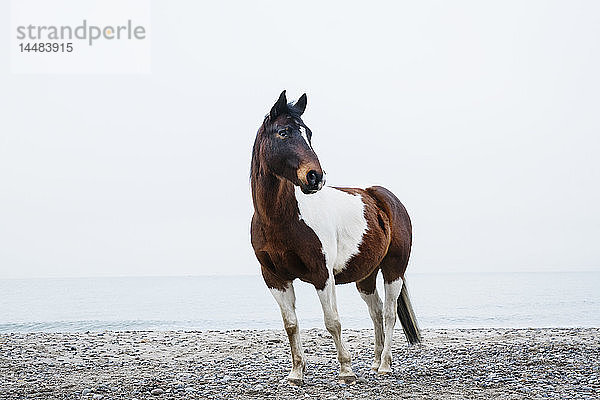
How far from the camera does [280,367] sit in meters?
6.77

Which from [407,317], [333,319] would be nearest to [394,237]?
[333,319]

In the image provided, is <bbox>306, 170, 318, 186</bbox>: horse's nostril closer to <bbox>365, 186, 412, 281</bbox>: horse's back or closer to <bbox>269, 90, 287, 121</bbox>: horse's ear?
<bbox>269, 90, 287, 121</bbox>: horse's ear

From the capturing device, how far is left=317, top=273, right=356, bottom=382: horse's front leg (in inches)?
203

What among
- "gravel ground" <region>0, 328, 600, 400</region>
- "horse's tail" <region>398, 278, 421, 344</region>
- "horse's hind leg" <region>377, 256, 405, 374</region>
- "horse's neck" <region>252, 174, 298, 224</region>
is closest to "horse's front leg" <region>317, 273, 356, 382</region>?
"gravel ground" <region>0, 328, 600, 400</region>

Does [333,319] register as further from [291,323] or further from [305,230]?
[305,230]

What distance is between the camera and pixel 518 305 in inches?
883

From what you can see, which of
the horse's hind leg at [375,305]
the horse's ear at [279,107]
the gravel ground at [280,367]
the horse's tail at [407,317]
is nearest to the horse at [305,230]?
the horse's ear at [279,107]

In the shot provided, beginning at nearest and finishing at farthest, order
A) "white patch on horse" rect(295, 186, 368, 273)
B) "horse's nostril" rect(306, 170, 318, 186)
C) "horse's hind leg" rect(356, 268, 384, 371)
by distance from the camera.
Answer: "horse's nostril" rect(306, 170, 318, 186) < "white patch on horse" rect(295, 186, 368, 273) < "horse's hind leg" rect(356, 268, 384, 371)

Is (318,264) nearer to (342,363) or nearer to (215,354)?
(342,363)

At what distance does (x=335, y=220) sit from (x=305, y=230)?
19.6 inches

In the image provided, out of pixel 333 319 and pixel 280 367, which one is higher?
pixel 333 319

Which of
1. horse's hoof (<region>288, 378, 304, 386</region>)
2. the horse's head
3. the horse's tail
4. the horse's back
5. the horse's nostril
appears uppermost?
the horse's head

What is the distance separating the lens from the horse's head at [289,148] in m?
4.61

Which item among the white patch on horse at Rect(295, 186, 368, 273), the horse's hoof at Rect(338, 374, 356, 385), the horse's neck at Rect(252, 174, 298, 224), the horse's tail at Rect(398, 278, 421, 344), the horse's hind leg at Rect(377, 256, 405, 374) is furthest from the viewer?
the horse's tail at Rect(398, 278, 421, 344)
